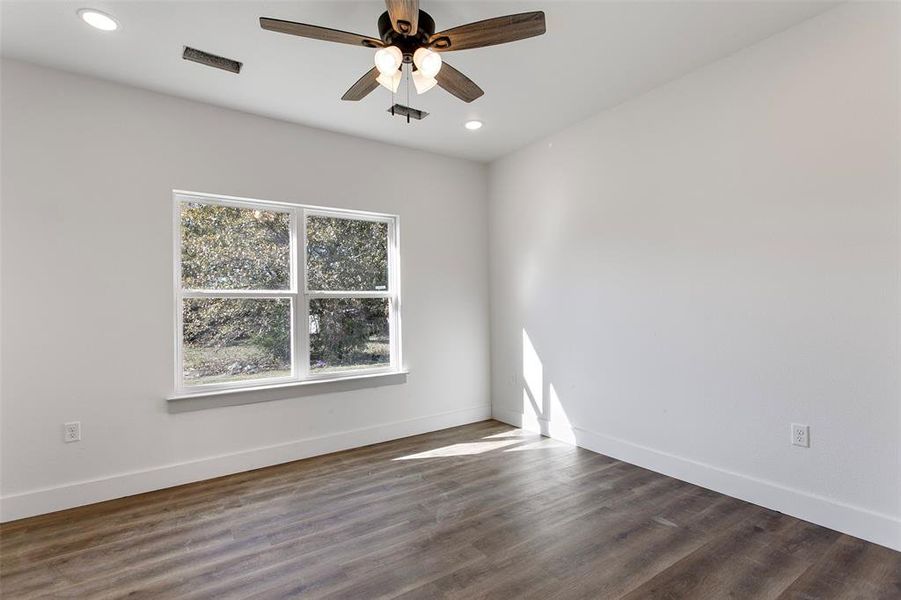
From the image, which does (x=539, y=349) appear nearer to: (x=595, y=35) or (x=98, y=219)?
(x=595, y=35)

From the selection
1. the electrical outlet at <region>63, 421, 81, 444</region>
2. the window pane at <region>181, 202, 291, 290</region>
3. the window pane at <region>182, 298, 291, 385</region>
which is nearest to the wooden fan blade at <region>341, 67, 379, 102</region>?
the window pane at <region>181, 202, 291, 290</region>

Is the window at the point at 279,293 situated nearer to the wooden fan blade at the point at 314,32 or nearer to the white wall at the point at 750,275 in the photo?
the white wall at the point at 750,275

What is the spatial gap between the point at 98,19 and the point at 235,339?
7.04 feet

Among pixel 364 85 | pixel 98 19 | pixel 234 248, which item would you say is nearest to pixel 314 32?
pixel 364 85

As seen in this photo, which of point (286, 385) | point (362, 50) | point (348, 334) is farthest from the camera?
point (348, 334)

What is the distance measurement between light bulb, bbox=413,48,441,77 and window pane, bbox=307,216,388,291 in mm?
2151

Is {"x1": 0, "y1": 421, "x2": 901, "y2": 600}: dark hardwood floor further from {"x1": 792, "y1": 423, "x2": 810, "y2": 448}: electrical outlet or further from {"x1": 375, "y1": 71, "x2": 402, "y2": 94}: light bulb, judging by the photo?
{"x1": 375, "y1": 71, "x2": 402, "y2": 94}: light bulb

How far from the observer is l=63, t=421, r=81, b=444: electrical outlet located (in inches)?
110

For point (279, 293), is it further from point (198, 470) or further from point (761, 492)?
point (761, 492)

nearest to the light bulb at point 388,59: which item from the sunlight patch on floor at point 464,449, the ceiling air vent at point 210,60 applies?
the ceiling air vent at point 210,60

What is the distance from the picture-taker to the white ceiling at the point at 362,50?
2.28m

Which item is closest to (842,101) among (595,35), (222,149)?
(595,35)

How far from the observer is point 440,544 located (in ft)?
7.55

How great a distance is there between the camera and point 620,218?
348 cm
